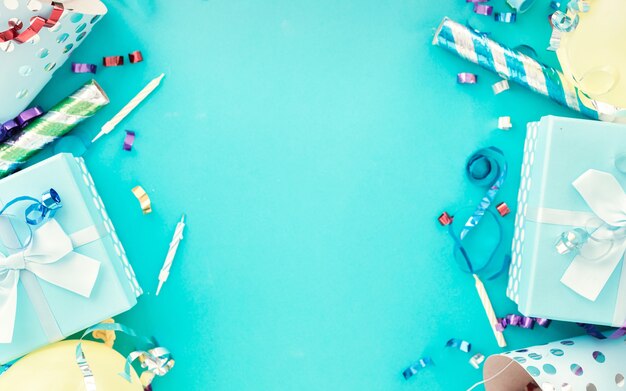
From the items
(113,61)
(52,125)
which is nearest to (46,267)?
(52,125)

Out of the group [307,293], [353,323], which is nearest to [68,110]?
[307,293]

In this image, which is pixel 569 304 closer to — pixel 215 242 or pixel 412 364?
pixel 412 364

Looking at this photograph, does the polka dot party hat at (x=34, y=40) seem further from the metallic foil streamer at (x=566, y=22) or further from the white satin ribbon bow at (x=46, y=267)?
the metallic foil streamer at (x=566, y=22)

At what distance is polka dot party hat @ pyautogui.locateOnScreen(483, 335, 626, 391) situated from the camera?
1.63m

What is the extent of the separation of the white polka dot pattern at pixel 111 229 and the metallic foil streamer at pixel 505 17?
1.33m

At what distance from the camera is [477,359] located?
75.7 inches

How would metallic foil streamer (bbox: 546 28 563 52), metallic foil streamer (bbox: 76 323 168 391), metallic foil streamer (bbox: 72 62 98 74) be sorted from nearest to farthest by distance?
metallic foil streamer (bbox: 76 323 168 391) → metallic foil streamer (bbox: 546 28 563 52) → metallic foil streamer (bbox: 72 62 98 74)

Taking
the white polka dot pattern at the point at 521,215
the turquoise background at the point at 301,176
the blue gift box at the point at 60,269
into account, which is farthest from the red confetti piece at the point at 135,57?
the white polka dot pattern at the point at 521,215

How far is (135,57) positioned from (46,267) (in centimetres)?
68

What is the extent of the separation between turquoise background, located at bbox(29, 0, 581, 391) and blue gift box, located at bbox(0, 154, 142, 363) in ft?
0.73

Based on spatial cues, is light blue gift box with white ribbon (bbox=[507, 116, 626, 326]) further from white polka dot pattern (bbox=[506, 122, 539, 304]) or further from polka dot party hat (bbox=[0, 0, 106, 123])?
polka dot party hat (bbox=[0, 0, 106, 123])

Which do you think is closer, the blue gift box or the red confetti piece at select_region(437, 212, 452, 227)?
the blue gift box

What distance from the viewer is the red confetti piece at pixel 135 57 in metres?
1.88

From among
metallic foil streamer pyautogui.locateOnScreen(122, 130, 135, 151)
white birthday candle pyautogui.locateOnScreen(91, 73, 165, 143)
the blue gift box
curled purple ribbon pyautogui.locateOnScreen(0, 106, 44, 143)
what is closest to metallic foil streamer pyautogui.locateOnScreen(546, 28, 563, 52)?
white birthday candle pyautogui.locateOnScreen(91, 73, 165, 143)
